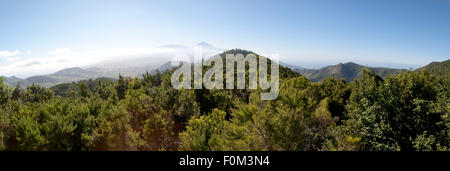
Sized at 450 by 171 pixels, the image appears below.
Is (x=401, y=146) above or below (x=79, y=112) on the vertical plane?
below

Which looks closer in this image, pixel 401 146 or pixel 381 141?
pixel 401 146

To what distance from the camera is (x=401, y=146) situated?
19.0 m

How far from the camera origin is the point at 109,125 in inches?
725

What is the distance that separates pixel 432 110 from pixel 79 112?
123 ft

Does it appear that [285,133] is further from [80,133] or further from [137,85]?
[137,85]

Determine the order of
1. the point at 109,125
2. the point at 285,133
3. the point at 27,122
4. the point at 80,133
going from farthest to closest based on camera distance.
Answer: the point at 80,133
the point at 109,125
the point at 27,122
the point at 285,133
